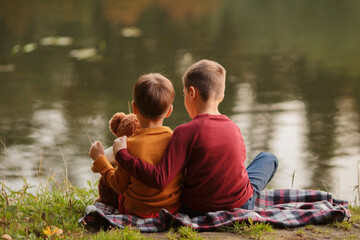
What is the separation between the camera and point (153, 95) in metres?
2.68

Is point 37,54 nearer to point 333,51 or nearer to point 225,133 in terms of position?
point 333,51

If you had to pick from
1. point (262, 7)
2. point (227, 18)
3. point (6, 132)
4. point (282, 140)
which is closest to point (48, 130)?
point (6, 132)

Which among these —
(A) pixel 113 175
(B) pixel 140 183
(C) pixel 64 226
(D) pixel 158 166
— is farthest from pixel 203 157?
(C) pixel 64 226

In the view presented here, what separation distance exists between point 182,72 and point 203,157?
6.05 meters

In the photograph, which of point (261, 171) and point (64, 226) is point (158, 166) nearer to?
point (64, 226)

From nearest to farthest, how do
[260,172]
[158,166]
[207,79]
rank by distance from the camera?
[158,166]
[207,79]
[260,172]

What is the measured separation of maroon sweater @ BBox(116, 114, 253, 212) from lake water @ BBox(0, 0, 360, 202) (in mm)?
903

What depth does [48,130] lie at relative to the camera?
20.7 ft

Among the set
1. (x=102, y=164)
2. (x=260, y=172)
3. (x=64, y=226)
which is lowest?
(x=64, y=226)

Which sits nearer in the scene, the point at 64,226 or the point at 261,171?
the point at 64,226

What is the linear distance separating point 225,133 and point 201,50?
7705 mm

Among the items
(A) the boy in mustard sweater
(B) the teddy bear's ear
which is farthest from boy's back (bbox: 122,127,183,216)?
(B) the teddy bear's ear

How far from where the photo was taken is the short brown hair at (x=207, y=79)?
2768 mm

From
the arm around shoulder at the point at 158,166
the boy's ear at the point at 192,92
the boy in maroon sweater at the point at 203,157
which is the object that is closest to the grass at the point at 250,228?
the boy in maroon sweater at the point at 203,157
